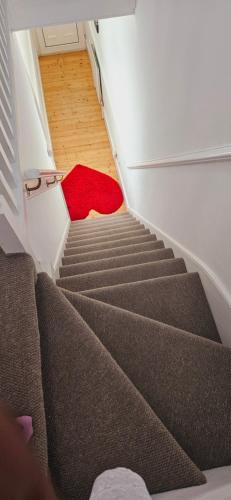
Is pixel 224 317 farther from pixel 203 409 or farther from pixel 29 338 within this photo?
pixel 29 338

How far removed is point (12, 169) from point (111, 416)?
125cm

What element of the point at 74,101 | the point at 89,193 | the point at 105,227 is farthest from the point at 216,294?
the point at 74,101

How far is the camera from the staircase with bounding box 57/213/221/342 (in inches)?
70.0

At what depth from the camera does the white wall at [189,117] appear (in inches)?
52.8

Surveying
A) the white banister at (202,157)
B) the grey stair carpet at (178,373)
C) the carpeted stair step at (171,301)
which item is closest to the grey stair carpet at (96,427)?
the grey stair carpet at (178,373)

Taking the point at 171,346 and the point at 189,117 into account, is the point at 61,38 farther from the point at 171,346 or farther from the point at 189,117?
the point at 171,346

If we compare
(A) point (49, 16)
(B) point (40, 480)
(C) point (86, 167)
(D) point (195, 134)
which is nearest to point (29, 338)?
(B) point (40, 480)

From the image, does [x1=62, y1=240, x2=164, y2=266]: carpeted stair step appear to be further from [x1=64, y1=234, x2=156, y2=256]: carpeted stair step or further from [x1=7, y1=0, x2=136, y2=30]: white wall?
[x1=7, y1=0, x2=136, y2=30]: white wall

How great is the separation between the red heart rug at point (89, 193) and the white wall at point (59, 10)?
11.1 ft

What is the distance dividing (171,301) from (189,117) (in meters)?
0.96

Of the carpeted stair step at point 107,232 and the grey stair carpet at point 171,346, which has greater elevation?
the grey stair carpet at point 171,346

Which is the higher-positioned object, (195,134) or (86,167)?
(195,134)

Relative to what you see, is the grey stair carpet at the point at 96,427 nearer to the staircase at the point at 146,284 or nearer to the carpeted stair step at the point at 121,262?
A: the staircase at the point at 146,284

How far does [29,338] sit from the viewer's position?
4.01 ft
